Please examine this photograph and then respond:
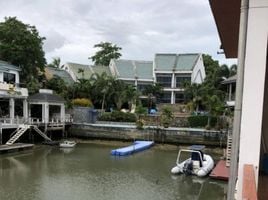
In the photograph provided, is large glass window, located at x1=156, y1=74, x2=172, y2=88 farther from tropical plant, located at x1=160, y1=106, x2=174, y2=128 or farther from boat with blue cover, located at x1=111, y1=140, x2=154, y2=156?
boat with blue cover, located at x1=111, y1=140, x2=154, y2=156

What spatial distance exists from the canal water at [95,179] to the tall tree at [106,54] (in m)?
34.0

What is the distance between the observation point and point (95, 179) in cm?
1666

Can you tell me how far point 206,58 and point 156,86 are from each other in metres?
14.4

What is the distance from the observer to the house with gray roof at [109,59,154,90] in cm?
4797

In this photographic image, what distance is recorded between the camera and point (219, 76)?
43.1 metres

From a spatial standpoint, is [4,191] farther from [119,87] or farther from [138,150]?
[119,87]

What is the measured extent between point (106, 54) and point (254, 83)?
54543 mm

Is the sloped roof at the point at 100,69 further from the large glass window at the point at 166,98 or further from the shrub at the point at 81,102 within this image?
the shrub at the point at 81,102

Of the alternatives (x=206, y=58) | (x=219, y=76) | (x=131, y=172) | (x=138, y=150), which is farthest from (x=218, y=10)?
(x=206, y=58)

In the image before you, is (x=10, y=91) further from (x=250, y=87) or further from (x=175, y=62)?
(x=175, y=62)

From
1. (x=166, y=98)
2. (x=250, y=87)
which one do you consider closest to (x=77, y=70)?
(x=166, y=98)

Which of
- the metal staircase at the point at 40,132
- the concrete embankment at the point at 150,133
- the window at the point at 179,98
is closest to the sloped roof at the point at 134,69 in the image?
the window at the point at 179,98

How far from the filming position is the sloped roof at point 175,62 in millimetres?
47500

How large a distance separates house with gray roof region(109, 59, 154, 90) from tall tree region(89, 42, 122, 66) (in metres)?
6.65
